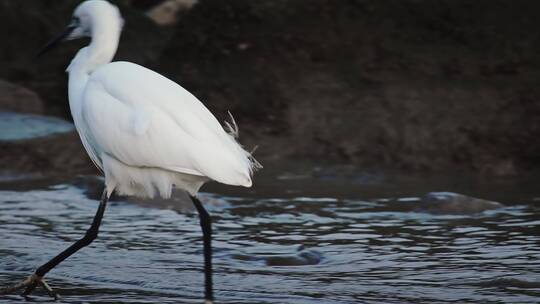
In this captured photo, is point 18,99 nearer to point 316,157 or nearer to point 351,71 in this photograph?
point 316,157

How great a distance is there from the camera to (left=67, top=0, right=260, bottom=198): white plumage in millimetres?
5996

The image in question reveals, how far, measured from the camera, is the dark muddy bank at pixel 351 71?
1005cm

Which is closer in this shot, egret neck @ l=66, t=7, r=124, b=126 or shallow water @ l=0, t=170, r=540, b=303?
shallow water @ l=0, t=170, r=540, b=303

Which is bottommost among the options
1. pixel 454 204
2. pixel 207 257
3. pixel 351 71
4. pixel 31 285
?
pixel 31 285

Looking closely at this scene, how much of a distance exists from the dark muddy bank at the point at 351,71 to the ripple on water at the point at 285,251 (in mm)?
1477

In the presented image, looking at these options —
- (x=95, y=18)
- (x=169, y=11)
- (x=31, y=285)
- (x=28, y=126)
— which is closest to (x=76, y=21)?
(x=95, y=18)

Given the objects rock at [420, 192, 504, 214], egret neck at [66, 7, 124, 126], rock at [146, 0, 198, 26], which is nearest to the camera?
egret neck at [66, 7, 124, 126]

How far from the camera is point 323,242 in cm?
741

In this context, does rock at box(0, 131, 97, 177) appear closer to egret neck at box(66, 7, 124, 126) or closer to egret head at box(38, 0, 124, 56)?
egret head at box(38, 0, 124, 56)

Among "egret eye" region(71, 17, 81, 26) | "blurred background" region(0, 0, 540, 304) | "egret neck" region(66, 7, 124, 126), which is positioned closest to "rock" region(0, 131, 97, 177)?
"blurred background" region(0, 0, 540, 304)

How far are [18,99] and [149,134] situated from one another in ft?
14.8

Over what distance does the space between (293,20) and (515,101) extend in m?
2.55

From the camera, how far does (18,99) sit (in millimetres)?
10297

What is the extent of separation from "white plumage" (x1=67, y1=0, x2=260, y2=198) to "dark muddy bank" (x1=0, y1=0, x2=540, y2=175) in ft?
12.4
